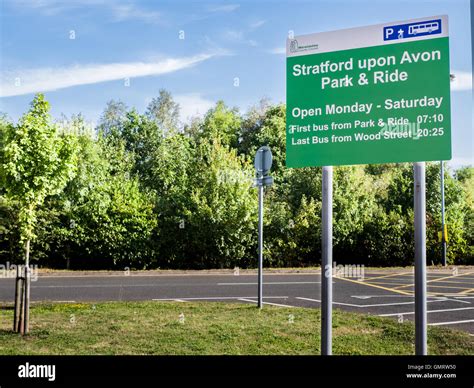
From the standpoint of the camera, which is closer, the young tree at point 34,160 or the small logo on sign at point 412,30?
the small logo on sign at point 412,30

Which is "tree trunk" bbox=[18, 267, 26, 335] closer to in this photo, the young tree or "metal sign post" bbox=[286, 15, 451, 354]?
the young tree

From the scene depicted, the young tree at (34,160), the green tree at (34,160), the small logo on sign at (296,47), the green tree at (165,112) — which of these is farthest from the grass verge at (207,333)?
the green tree at (165,112)

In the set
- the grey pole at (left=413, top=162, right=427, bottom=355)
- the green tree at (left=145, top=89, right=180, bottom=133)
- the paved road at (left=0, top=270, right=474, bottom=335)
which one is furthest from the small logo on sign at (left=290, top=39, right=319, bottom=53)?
the green tree at (left=145, top=89, right=180, bottom=133)

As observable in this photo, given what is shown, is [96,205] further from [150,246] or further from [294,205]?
[294,205]

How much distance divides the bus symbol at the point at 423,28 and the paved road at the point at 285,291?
16.9 feet

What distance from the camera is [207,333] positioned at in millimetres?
7273

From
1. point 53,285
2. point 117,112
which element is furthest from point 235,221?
point 117,112

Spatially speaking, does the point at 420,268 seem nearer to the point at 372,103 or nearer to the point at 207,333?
the point at 372,103

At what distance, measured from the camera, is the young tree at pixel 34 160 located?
8.24 m

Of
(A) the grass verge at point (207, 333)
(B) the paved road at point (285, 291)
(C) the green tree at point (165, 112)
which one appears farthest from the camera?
(C) the green tree at point (165, 112)

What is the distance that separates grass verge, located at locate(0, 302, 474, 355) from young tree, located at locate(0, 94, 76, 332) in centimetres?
138

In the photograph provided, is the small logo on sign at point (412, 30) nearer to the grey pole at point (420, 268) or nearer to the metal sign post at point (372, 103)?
the metal sign post at point (372, 103)

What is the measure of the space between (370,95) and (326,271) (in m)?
1.43
